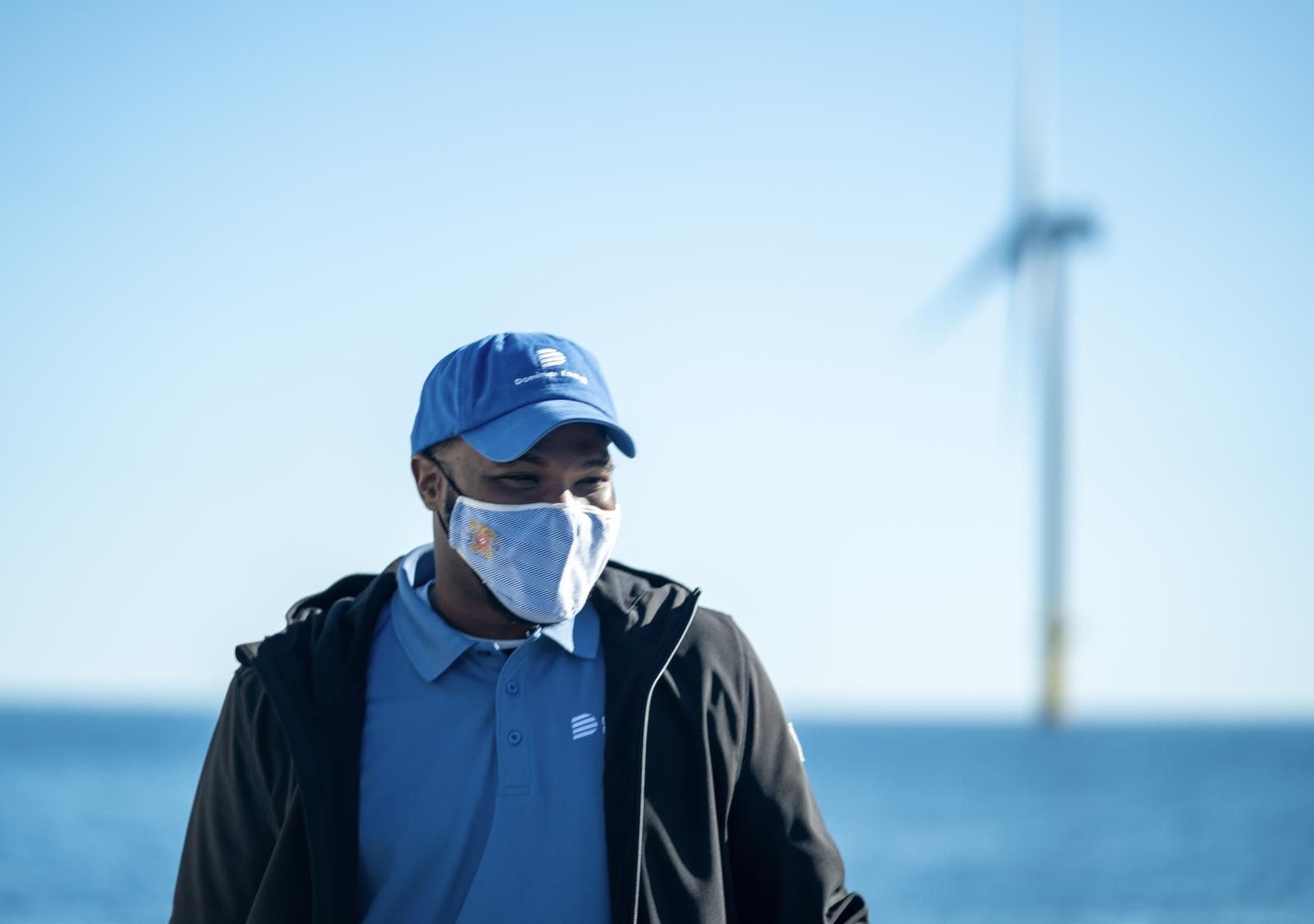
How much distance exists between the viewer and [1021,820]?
62312 mm

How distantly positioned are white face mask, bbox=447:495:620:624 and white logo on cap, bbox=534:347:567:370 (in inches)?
12.3

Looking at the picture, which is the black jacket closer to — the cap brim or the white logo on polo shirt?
the white logo on polo shirt

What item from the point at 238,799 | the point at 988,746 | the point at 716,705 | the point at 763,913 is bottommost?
the point at 988,746

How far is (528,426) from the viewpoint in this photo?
11.5ft

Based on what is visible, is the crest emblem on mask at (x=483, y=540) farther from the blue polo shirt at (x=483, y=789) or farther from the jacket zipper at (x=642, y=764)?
the jacket zipper at (x=642, y=764)

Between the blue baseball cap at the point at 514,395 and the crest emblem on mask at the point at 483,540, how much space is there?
6.7 inches

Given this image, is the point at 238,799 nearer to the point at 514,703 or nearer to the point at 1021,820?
the point at 514,703

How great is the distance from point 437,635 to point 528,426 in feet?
1.66

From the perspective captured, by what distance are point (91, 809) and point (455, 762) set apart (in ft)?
176

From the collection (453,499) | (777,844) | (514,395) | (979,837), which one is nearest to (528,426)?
(514,395)

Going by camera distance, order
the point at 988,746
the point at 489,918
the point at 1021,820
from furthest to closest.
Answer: the point at 988,746
the point at 1021,820
the point at 489,918

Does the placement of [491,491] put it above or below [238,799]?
above

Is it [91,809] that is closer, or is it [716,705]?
[716,705]

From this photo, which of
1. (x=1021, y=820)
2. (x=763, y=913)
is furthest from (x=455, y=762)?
(x=1021, y=820)
